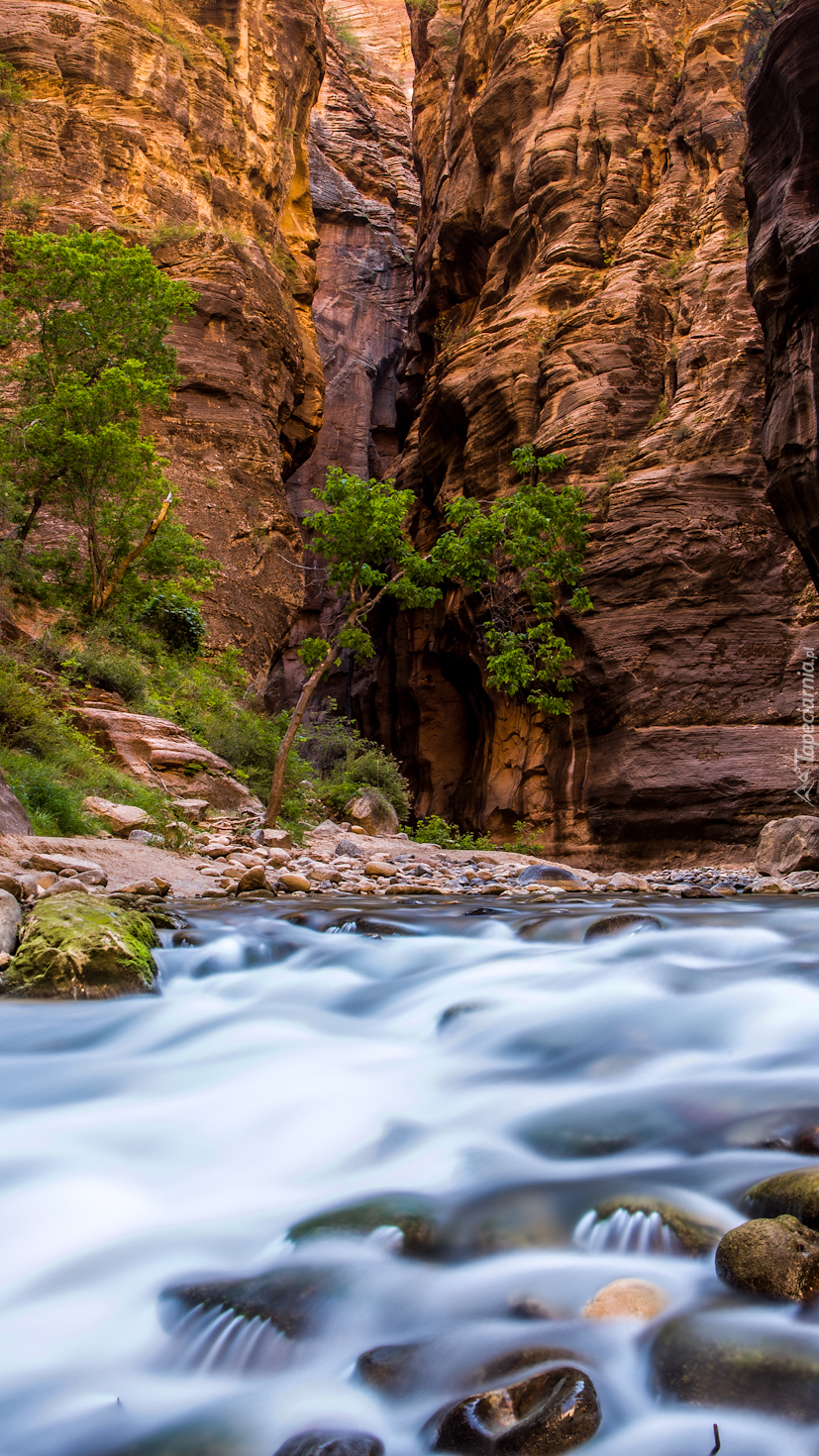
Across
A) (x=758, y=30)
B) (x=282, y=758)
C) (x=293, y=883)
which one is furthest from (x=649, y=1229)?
(x=758, y=30)

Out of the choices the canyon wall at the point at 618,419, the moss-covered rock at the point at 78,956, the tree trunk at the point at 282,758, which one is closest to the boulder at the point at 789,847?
the canyon wall at the point at 618,419

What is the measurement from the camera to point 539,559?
1820 cm

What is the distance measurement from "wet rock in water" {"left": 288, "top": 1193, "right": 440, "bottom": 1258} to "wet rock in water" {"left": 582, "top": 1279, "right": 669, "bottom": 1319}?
48 centimetres

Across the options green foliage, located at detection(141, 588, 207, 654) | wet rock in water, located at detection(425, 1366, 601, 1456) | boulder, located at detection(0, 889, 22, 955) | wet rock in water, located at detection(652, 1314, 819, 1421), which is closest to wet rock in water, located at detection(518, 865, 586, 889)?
boulder, located at detection(0, 889, 22, 955)

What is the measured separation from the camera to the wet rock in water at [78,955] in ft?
13.8

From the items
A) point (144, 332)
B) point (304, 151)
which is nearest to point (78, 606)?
point (144, 332)

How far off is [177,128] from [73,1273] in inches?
1152

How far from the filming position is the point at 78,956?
4293 millimetres

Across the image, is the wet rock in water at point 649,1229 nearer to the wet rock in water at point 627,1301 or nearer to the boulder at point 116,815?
the wet rock in water at point 627,1301

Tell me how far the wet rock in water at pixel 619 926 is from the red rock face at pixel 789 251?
8.43 m

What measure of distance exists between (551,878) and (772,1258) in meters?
8.11

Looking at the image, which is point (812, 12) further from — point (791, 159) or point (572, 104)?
point (572, 104)

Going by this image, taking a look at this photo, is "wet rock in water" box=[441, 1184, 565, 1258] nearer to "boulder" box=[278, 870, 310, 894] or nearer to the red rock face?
"boulder" box=[278, 870, 310, 894]

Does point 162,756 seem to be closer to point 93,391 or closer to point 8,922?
point 93,391
